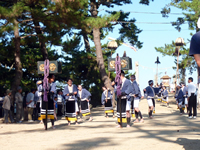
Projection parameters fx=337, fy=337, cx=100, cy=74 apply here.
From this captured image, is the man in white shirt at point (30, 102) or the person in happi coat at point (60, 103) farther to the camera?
the person in happi coat at point (60, 103)

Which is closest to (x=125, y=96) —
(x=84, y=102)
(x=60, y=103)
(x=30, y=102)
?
(x=84, y=102)

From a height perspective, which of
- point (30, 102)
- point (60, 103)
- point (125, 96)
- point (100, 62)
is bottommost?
point (60, 103)

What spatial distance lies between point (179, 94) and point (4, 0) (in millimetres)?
10509

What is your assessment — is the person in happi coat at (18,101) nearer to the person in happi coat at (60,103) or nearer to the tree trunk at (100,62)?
the person in happi coat at (60,103)

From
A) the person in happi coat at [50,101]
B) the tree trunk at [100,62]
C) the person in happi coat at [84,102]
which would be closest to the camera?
the person in happi coat at [50,101]

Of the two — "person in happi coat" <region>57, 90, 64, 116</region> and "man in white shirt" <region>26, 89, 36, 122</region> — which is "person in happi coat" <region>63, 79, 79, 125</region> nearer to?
"man in white shirt" <region>26, 89, 36, 122</region>

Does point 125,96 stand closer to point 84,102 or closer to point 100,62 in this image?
point 84,102

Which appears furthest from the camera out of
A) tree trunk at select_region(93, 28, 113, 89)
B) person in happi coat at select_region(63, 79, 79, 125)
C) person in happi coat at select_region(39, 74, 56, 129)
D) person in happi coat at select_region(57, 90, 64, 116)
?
tree trunk at select_region(93, 28, 113, 89)

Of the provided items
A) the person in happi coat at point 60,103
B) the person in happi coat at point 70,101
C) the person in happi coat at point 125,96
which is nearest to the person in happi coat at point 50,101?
the person in happi coat at point 70,101

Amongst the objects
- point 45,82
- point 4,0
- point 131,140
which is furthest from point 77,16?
point 131,140

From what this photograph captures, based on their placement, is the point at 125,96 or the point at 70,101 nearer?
the point at 125,96

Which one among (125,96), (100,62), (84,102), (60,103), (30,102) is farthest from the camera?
(100,62)

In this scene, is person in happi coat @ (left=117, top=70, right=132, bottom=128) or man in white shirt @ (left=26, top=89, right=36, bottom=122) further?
man in white shirt @ (left=26, top=89, right=36, bottom=122)

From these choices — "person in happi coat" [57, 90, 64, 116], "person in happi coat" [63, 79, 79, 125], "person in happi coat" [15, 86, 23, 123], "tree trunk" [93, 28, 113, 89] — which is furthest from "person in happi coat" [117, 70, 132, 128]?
"tree trunk" [93, 28, 113, 89]
